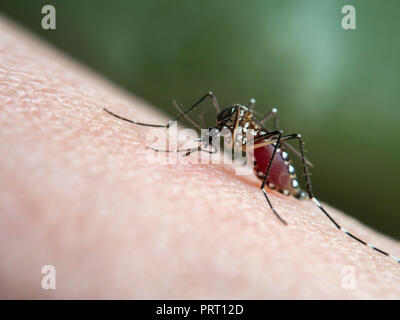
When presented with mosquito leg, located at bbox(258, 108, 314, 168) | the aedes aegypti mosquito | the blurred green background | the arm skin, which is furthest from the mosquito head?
the blurred green background

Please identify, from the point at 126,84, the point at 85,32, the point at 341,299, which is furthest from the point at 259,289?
the point at 85,32

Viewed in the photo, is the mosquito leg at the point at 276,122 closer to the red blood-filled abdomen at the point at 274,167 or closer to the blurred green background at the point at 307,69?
the red blood-filled abdomen at the point at 274,167

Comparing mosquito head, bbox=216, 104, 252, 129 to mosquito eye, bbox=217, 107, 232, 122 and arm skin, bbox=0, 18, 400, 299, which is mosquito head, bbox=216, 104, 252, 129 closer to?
mosquito eye, bbox=217, 107, 232, 122

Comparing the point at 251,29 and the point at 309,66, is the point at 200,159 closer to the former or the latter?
the point at 309,66

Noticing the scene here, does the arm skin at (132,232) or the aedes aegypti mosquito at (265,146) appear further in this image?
the aedes aegypti mosquito at (265,146)

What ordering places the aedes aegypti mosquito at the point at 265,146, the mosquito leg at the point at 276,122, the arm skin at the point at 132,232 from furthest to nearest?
1. the mosquito leg at the point at 276,122
2. the aedes aegypti mosquito at the point at 265,146
3. the arm skin at the point at 132,232

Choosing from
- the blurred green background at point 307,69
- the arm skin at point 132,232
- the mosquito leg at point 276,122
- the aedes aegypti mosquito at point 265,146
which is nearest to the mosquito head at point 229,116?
the aedes aegypti mosquito at point 265,146
